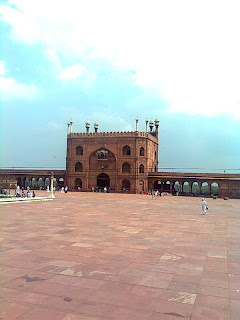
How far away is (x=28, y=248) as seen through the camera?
7.70m

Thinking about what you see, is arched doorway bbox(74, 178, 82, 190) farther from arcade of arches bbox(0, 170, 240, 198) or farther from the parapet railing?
the parapet railing

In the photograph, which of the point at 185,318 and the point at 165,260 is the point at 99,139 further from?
the point at 185,318

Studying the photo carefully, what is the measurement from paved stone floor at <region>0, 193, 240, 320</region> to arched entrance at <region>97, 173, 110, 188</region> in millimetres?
35874

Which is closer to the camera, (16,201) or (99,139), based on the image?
(16,201)

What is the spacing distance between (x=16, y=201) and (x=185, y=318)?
817 inches

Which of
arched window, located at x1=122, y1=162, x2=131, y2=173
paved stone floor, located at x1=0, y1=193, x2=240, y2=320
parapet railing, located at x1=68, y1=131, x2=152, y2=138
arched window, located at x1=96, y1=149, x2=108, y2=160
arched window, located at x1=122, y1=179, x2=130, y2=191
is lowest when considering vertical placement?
paved stone floor, located at x1=0, y1=193, x2=240, y2=320

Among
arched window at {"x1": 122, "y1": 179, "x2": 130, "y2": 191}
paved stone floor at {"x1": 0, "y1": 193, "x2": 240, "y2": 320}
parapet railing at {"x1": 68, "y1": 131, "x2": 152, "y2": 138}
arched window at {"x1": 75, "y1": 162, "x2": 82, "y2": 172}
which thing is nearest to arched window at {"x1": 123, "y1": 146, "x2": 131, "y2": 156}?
parapet railing at {"x1": 68, "y1": 131, "x2": 152, "y2": 138}

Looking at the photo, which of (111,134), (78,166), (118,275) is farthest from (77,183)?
(118,275)

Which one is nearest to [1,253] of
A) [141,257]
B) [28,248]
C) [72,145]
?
[28,248]

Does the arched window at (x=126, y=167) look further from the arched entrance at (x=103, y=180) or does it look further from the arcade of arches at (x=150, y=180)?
the arched entrance at (x=103, y=180)

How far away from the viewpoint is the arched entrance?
151ft

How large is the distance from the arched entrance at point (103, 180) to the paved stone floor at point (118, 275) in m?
35.9

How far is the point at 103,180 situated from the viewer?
47.0 metres

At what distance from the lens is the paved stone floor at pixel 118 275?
4242 mm
